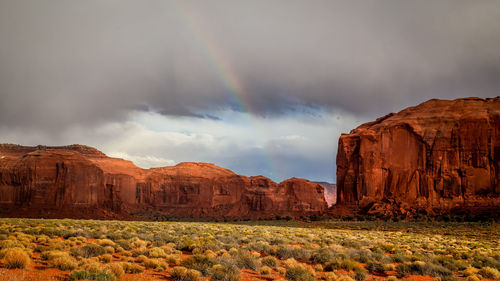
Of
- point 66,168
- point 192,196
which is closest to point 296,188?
point 192,196

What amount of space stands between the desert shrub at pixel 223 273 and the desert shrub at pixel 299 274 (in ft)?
5.27

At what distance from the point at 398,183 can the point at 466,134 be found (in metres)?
13.0

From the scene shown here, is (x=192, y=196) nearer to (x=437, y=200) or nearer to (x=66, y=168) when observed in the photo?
(x=66, y=168)

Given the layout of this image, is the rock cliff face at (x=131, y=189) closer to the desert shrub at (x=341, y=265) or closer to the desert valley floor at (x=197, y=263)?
the desert valley floor at (x=197, y=263)

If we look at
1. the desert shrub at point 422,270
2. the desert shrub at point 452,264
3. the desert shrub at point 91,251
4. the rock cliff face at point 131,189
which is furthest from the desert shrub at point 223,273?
the rock cliff face at point 131,189

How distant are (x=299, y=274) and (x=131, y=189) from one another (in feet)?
308

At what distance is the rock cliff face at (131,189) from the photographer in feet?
186

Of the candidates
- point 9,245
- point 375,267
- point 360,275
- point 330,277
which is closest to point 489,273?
point 375,267

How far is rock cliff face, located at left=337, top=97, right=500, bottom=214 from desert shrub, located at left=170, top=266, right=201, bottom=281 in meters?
51.5

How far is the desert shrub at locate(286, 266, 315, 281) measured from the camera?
9.77 meters

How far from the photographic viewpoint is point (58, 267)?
9.11 metres

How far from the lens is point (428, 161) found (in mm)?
60406

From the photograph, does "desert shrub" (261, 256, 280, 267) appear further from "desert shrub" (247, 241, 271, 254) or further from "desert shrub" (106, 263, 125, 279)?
"desert shrub" (106, 263, 125, 279)

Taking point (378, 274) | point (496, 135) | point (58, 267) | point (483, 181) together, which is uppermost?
point (496, 135)
